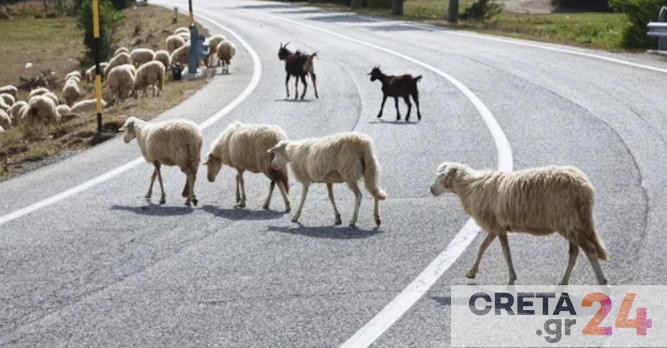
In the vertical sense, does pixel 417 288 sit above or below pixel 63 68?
above

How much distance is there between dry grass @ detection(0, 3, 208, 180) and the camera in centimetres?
1584

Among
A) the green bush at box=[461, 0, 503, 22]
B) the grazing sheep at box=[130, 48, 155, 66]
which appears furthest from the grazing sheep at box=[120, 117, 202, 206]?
the green bush at box=[461, 0, 503, 22]

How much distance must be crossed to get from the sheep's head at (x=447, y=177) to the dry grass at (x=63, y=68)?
7.70 m

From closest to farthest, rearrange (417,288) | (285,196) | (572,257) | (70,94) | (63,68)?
(572,257), (417,288), (285,196), (70,94), (63,68)

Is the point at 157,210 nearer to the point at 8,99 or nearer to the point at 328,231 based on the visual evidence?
the point at 328,231

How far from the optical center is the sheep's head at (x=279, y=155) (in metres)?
10.5

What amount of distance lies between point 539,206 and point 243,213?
4.31 m

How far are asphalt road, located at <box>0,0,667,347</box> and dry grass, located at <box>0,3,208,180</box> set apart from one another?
0.80m

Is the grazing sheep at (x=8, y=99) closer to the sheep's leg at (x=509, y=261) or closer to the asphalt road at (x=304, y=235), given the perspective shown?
the asphalt road at (x=304, y=235)

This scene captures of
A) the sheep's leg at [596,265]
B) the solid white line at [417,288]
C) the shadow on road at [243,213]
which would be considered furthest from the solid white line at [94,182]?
the sheep's leg at [596,265]

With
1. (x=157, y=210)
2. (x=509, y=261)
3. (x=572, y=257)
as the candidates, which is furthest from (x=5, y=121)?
(x=572, y=257)

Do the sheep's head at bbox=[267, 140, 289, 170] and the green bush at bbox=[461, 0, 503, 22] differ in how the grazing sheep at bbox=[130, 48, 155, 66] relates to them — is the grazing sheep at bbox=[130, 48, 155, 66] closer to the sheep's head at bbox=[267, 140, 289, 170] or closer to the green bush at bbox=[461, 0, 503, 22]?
the sheep's head at bbox=[267, 140, 289, 170]

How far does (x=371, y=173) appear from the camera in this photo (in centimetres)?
979

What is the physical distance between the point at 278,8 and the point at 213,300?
58.1 meters
